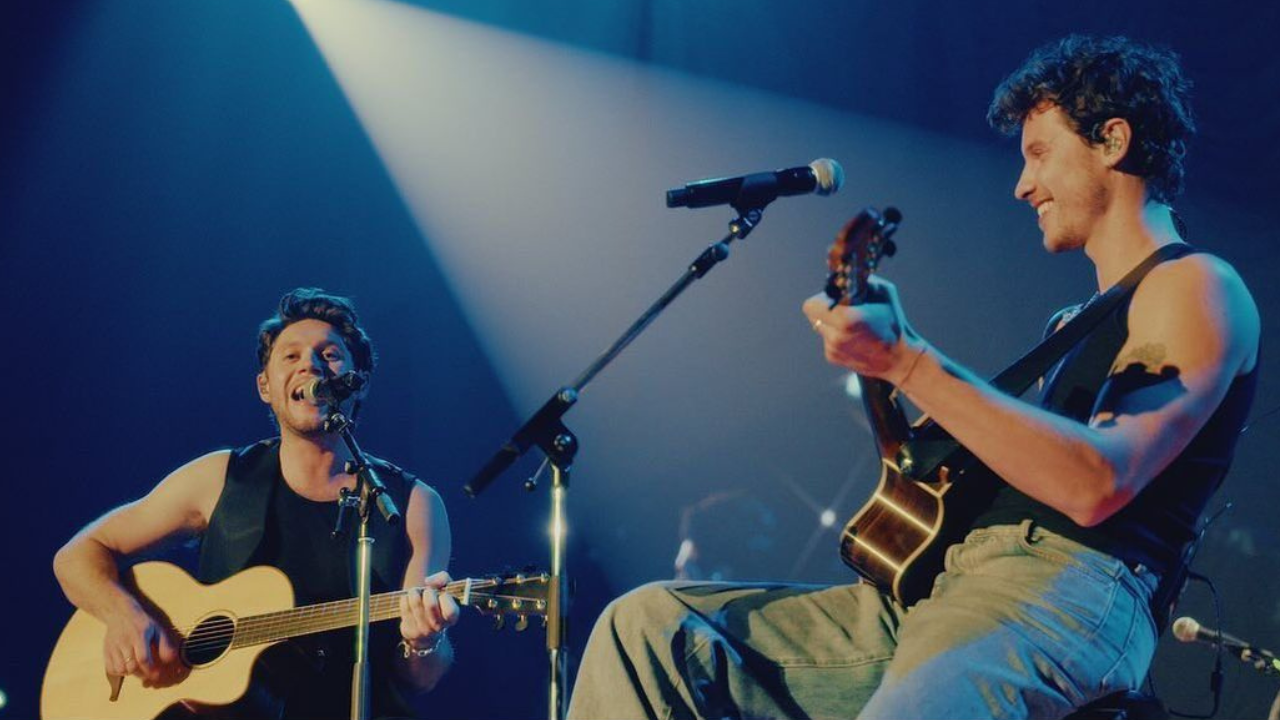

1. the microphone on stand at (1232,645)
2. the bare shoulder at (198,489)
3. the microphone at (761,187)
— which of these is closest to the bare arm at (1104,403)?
the microphone at (761,187)

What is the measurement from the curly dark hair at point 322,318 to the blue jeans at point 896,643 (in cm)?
269

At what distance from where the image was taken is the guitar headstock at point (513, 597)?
3.16 meters

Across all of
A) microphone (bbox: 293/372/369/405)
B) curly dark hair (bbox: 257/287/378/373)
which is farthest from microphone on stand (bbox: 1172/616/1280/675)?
curly dark hair (bbox: 257/287/378/373)

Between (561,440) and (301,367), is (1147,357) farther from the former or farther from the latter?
(301,367)

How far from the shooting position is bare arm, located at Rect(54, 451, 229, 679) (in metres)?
4.05

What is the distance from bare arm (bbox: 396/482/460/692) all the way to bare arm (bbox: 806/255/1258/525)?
2.21 metres

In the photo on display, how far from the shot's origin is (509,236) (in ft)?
22.7

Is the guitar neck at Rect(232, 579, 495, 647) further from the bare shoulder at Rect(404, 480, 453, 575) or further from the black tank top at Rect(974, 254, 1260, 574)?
the black tank top at Rect(974, 254, 1260, 574)

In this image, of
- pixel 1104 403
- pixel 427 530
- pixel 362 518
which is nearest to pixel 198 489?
pixel 427 530

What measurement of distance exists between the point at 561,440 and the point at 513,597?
33.5 inches

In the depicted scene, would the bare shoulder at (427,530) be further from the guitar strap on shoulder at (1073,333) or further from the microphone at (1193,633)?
the microphone at (1193,633)

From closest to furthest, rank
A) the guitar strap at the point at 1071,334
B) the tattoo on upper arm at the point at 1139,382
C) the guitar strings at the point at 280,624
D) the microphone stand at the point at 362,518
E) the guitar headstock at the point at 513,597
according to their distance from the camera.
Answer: the tattoo on upper arm at the point at 1139,382 → the guitar strap at the point at 1071,334 → the guitar headstock at the point at 513,597 → the microphone stand at the point at 362,518 → the guitar strings at the point at 280,624

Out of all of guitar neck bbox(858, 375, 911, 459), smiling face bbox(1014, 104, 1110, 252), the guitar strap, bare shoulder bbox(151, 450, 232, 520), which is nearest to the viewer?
guitar neck bbox(858, 375, 911, 459)

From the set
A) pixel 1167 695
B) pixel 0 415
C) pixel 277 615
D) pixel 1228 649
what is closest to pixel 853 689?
pixel 277 615
